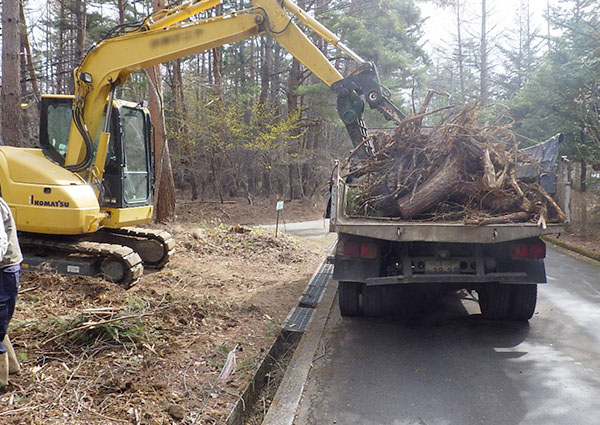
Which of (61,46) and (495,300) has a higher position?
(61,46)

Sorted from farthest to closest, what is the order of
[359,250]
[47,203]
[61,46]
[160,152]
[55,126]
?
[61,46] < [160,152] < [55,126] < [47,203] < [359,250]

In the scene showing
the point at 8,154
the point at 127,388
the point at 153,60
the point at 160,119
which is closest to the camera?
the point at 127,388

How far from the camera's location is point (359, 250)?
17.0 ft

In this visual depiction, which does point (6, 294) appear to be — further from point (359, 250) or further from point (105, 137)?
point (105, 137)

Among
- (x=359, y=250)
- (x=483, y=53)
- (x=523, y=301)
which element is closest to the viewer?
(x=359, y=250)

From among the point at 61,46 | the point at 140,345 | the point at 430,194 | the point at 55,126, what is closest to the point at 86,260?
the point at 55,126

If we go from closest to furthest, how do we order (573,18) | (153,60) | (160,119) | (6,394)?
(6,394) → (153,60) → (160,119) → (573,18)

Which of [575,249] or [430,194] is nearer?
[430,194]

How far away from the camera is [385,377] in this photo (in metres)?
4.26

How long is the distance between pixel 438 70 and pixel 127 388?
51.1 meters

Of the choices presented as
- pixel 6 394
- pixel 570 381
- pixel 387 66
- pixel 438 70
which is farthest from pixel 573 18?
pixel 438 70

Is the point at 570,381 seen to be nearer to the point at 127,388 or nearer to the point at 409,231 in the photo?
the point at 409,231

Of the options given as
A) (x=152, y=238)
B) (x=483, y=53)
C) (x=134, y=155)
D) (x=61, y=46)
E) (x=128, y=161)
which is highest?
(x=483, y=53)

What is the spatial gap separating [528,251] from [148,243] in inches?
229
